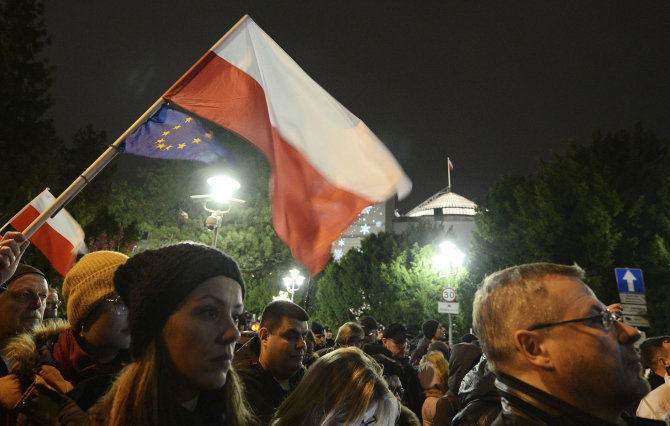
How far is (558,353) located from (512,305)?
277mm

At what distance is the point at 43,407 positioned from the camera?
1.87m

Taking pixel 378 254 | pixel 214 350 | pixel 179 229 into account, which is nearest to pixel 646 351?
pixel 214 350

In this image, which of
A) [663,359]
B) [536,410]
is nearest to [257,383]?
[536,410]

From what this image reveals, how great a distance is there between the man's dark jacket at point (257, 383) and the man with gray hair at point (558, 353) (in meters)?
2.01

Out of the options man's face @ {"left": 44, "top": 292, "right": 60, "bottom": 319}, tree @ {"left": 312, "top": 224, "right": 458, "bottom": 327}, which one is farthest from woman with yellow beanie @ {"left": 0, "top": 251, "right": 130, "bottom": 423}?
tree @ {"left": 312, "top": 224, "right": 458, "bottom": 327}

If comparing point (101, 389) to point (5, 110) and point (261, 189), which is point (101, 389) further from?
point (261, 189)

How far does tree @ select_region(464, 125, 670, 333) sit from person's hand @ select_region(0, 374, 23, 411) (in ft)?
77.7

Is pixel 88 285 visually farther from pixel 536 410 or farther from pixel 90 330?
pixel 536 410

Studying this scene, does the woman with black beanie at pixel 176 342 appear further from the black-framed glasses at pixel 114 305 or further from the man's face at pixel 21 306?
the man's face at pixel 21 306

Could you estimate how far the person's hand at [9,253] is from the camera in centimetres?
233

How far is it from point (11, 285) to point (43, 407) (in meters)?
1.55

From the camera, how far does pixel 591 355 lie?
6.13 feet

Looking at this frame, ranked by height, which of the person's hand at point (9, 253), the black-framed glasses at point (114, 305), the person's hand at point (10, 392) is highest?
the person's hand at point (9, 253)

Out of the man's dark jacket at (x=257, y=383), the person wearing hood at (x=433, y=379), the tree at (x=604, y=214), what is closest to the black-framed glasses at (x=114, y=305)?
the man's dark jacket at (x=257, y=383)
